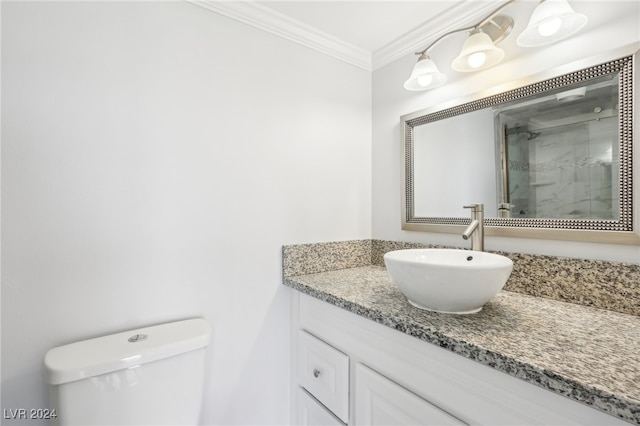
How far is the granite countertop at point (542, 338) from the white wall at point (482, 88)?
0.19 meters

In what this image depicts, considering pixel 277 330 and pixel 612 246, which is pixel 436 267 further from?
pixel 277 330

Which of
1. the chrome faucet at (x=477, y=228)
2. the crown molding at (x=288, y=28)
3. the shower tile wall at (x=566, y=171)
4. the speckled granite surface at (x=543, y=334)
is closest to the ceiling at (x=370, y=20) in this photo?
the crown molding at (x=288, y=28)

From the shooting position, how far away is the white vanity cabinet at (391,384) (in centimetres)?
64

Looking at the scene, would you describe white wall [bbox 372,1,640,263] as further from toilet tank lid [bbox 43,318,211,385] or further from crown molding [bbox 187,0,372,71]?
toilet tank lid [bbox 43,318,211,385]

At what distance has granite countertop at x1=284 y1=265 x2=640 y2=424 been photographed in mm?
543

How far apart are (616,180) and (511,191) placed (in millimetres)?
292

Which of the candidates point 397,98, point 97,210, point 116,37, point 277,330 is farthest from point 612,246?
point 116,37

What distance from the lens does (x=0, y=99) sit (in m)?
0.85

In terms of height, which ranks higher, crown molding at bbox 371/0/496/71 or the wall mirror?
crown molding at bbox 371/0/496/71

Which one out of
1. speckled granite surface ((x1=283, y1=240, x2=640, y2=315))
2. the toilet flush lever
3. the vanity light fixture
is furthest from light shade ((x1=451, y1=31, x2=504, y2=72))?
the toilet flush lever

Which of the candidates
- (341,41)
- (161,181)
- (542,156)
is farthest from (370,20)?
(161,181)

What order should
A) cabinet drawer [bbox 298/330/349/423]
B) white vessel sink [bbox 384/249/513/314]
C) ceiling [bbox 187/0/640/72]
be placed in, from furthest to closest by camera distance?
1. ceiling [bbox 187/0/640/72]
2. cabinet drawer [bbox 298/330/349/423]
3. white vessel sink [bbox 384/249/513/314]

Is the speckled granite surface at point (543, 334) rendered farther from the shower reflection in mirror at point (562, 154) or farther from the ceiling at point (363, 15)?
the ceiling at point (363, 15)

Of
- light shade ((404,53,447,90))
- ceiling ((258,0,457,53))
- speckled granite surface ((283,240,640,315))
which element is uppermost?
ceiling ((258,0,457,53))
